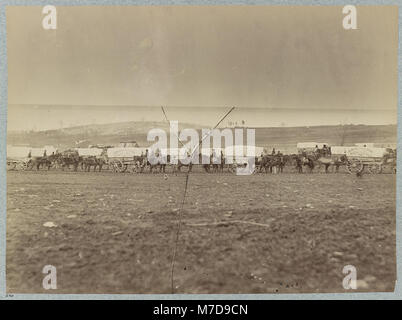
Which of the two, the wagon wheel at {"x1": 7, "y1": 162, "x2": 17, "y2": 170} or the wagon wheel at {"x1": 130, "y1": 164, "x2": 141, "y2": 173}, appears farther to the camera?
the wagon wheel at {"x1": 130, "y1": 164, "x2": 141, "y2": 173}

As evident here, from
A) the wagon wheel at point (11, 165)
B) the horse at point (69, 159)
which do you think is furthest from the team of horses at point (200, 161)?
the wagon wheel at point (11, 165)

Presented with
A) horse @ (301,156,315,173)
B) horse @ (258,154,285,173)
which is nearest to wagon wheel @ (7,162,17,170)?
horse @ (258,154,285,173)

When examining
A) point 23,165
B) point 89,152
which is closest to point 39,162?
point 23,165

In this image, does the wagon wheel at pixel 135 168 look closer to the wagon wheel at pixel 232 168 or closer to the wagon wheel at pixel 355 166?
the wagon wheel at pixel 232 168

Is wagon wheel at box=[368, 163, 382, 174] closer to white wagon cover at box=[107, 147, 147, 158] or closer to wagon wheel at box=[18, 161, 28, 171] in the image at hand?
white wagon cover at box=[107, 147, 147, 158]
